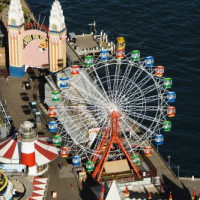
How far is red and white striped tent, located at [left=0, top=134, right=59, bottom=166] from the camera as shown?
13025 cm

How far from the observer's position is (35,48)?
529ft

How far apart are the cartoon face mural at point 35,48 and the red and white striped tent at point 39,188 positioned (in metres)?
41.6

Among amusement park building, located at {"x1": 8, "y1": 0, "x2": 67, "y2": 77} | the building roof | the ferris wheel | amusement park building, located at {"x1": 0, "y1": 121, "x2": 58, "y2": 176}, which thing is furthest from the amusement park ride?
amusement park building, located at {"x1": 8, "y1": 0, "x2": 67, "y2": 77}

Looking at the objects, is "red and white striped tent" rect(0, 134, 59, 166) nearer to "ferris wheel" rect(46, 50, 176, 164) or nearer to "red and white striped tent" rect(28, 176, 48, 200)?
"ferris wheel" rect(46, 50, 176, 164)

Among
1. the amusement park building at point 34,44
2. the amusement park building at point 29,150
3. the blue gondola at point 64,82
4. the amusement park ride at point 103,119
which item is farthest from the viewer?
the amusement park building at point 34,44

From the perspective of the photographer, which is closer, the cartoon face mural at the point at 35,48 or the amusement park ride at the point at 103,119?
the amusement park ride at the point at 103,119

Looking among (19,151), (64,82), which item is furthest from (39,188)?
(64,82)

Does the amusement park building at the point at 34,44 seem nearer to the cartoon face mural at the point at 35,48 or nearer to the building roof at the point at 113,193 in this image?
the cartoon face mural at the point at 35,48

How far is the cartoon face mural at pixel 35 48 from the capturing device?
525ft

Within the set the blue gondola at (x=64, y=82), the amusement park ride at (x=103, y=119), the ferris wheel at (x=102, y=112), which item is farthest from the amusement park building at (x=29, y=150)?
the blue gondola at (x=64, y=82)

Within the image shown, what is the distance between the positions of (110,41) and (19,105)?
50.6 m

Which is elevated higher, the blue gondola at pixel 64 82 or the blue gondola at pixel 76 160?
the blue gondola at pixel 64 82

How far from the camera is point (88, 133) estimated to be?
137 metres

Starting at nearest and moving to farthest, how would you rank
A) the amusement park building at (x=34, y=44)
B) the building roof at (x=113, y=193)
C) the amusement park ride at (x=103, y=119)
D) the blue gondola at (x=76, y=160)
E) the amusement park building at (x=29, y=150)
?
the building roof at (x=113, y=193) → the amusement park building at (x=29, y=150) → the blue gondola at (x=76, y=160) → the amusement park ride at (x=103, y=119) → the amusement park building at (x=34, y=44)
